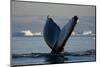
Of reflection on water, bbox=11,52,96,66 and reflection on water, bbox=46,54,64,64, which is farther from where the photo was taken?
reflection on water, bbox=46,54,64,64

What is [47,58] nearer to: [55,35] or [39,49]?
[39,49]

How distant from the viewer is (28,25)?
251cm

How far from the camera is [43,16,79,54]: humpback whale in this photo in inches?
102

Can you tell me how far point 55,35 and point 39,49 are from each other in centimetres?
26

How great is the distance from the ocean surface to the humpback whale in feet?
0.17

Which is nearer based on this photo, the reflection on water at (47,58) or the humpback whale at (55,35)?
the reflection on water at (47,58)

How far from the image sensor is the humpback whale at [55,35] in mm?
2582

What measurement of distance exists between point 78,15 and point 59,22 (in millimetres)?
279

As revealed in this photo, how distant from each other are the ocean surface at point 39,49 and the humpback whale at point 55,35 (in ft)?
0.17

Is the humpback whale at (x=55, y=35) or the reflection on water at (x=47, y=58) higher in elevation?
the humpback whale at (x=55, y=35)

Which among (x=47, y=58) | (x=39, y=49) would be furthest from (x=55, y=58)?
(x=39, y=49)

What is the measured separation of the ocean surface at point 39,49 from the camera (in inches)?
96.6

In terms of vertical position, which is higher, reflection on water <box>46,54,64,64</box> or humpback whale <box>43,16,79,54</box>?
humpback whale <box>43,16,79,54</box>

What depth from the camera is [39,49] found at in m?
2.55
